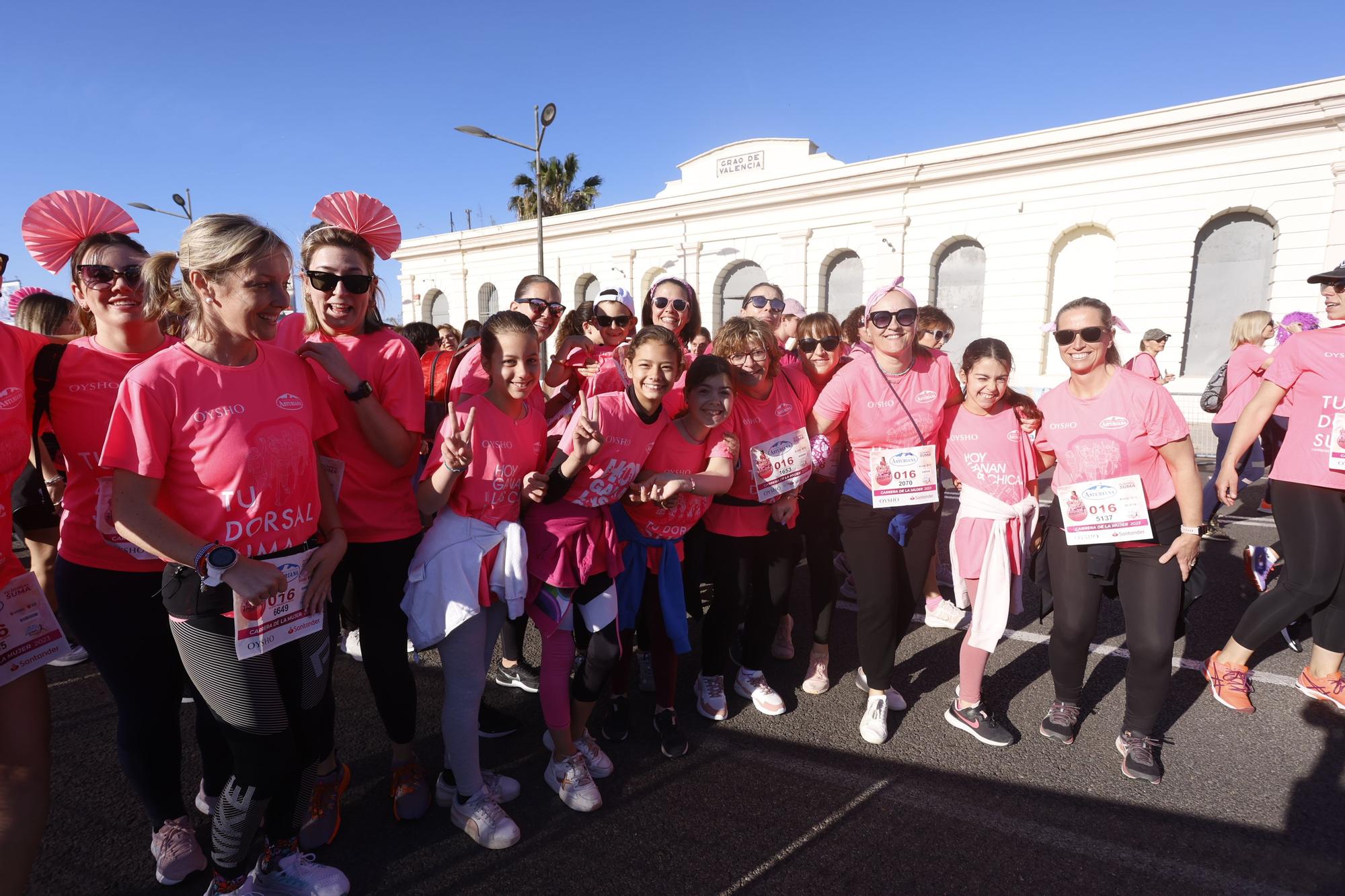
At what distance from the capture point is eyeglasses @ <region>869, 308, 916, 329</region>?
3225mm

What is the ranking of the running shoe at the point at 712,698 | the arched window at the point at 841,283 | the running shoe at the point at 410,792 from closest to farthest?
the running shoe at the point at 410,792, the running shoe at the point at 712,698, the arched window at the point at 841,283

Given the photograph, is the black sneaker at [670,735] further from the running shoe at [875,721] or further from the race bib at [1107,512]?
the race bib at [1107,512]

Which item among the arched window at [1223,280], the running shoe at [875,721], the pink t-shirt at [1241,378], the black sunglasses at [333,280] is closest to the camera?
the black sunglasses at [333,280]

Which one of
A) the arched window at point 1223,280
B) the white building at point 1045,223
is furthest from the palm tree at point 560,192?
the arched window at point 1223,280

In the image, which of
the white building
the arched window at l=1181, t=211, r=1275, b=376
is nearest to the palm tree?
the white building

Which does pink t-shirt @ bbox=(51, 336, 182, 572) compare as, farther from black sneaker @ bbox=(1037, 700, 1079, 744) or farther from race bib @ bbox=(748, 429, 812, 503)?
black sneaker @ bbox=(1037, 700, 1079, 744)

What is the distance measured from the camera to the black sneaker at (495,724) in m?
3.28

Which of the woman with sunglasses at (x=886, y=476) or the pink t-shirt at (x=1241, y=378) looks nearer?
the woman with sunglasses at (x=886, y=476)

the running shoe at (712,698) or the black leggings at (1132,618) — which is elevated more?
the black leggings at (1132,618)

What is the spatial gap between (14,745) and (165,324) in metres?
2.05

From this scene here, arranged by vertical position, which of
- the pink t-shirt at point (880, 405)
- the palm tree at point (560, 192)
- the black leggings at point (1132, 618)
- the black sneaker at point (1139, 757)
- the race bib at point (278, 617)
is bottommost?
the black sneaker at point (1139, 757)

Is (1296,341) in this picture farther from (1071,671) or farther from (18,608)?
(18,608)

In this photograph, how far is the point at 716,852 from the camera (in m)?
2.45

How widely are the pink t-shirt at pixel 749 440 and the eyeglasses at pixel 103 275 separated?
2.38 metres
